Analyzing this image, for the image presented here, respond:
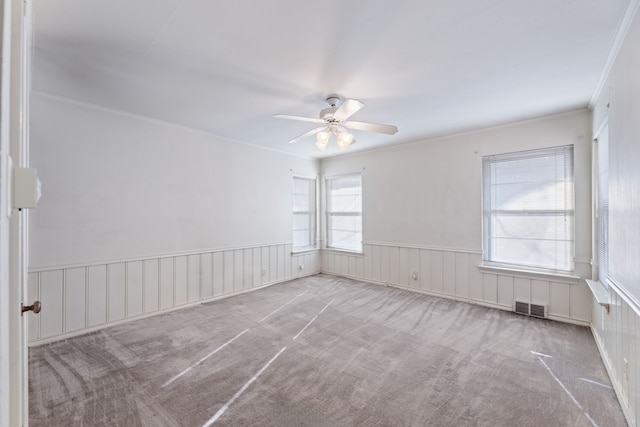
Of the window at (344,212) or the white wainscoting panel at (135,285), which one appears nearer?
the white wainscoting panel at (135,285)

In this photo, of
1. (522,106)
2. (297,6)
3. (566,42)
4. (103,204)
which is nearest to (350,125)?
(297,6)

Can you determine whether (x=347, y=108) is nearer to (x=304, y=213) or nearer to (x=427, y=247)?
(x=427, y=247)

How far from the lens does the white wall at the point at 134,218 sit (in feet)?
9.30

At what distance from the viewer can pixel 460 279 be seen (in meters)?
4.08

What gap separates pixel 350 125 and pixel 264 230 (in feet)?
8.86

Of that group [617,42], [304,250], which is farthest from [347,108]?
[304,250]

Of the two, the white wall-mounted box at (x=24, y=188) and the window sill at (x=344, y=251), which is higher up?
the white wall-mounted box at (x=24, y=188)

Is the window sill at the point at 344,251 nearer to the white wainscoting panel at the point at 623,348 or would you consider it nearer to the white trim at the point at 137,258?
the white trim at the point at 137,258

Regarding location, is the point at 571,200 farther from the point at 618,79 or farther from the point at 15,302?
the point at 15,302

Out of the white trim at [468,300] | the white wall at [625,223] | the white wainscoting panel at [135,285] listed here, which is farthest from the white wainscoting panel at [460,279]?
the white wainscoting panel at [135,285]

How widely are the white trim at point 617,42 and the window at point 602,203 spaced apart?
1.30 ft

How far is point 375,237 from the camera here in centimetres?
509

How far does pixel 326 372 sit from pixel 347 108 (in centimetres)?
219

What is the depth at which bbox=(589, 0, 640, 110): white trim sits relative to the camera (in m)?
1.62
